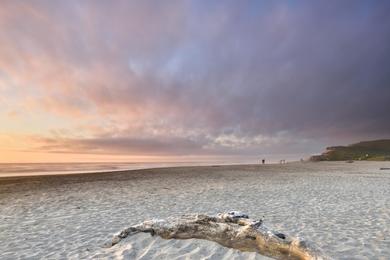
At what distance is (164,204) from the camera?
14.1 metres

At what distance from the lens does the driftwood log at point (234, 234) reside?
604 cm

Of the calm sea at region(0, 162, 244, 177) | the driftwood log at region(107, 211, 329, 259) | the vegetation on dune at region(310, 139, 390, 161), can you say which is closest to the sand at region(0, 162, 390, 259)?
the driftwood log at region(107, 211, 329, 259)

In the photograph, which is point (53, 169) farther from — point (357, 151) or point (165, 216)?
point (357, 151)

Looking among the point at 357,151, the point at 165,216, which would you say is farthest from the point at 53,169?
the point at 357,151

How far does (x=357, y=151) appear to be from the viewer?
395ft

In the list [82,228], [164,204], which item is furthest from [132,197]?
[82,228]

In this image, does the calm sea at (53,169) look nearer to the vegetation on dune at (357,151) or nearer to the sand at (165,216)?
the sand at (165,216)

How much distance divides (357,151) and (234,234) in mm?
129035

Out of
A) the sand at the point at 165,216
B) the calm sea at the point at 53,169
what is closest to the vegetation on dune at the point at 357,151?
the calm sea at the point at 53,169

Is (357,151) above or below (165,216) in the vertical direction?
above

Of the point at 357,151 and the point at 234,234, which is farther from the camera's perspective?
the point at 357,151

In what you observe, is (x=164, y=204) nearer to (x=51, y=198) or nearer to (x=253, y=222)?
(x=51, y=198)

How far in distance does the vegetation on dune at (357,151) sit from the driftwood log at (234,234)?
104339mm

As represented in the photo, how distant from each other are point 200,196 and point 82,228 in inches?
298
